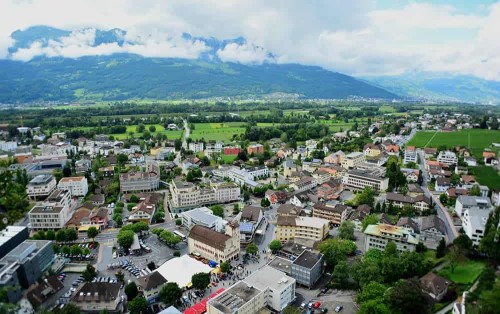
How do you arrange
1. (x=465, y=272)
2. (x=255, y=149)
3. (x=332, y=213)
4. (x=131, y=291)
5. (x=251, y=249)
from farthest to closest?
(x=255, y=149)
(x=332, y=213)
(x=251, y=249)
(x=465, y=272)
(x=131, y=291)

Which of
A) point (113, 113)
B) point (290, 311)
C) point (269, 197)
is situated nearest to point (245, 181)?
point (269, 197)

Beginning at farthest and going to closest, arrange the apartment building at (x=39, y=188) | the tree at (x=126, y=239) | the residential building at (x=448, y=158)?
the residential building at (x=448, y=158) → the apartment building at (x=39, y=188) → the tree at (x=126, y=239)

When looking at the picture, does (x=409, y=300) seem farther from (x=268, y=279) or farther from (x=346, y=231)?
(x=346, y=231)

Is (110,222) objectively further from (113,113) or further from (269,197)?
(113,113)

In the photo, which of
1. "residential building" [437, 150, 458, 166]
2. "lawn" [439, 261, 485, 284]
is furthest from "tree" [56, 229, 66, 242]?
"residential building" [437, 150, 458, 166]

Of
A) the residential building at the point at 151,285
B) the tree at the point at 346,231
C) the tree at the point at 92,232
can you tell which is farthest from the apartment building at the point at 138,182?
the tree at the point at 346,231

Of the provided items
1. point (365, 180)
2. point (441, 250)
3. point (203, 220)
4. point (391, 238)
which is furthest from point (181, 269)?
point (365, 180)

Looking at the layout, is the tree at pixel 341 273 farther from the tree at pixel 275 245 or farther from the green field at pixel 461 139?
the green field at pixel 461 139

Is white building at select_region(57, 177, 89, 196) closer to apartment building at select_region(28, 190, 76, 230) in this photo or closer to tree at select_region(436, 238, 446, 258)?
apartment building at select_region(28, 190, 76, 230)
